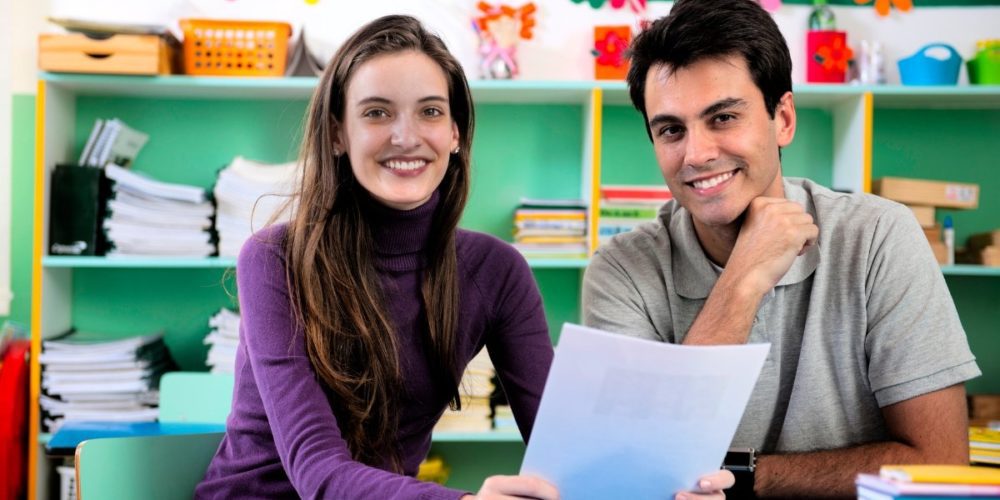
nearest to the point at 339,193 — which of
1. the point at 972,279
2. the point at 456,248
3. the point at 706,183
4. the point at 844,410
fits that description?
the point at 456,248

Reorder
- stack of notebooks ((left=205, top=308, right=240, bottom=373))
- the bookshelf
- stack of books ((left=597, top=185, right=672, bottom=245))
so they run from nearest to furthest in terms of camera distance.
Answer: stack of notebooks ((left=205, top=308, right=240, bottom=373)), stack of books ((left=597, top=185, right=672, bottom=245)), the bookshelf

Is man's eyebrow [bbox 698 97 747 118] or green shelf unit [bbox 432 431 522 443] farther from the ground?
man's eyebrow [bbox 698 97 747 118]

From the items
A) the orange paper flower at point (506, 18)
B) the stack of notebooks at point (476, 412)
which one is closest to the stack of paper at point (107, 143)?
the orange paper flower at point (506, 18)

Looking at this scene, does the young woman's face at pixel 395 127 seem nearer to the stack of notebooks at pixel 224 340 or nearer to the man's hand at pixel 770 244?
the man's hand at pixel 770 244

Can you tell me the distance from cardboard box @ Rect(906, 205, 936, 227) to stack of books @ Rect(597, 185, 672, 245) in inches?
28.3

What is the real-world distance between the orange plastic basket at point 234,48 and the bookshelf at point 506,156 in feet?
0.35

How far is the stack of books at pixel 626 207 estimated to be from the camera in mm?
2986

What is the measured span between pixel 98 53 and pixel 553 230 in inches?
54.7

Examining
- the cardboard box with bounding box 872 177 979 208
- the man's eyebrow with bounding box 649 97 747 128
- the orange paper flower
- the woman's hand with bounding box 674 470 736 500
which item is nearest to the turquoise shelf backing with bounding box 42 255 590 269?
the orange paper flower

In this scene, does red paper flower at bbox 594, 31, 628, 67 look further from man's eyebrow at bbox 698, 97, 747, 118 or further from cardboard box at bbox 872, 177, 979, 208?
man's eyebrow at bbox 698, 97, 747, 118

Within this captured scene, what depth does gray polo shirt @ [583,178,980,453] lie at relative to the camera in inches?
58.3

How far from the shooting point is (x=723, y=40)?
157 centimetres

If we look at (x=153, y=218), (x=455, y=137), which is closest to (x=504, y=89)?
(x=153, y=218)

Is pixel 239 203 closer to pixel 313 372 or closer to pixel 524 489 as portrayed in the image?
pixel 313 372
